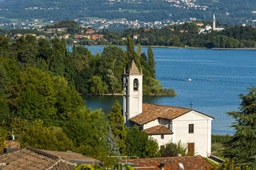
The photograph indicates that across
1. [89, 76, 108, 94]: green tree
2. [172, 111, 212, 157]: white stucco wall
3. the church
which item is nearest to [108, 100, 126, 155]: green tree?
the church

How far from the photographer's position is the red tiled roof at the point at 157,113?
22000 millimetres

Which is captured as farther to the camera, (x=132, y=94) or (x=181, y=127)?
(x=132, y=94)

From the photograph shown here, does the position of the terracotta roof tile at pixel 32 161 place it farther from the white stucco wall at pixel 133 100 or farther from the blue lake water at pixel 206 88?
the blue lake water at pixel 206 88

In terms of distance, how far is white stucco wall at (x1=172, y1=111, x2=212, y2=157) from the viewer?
21891 millimetres

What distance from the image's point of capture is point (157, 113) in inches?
890

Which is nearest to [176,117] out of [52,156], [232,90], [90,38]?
[52,156]

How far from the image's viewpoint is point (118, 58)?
5228 cm

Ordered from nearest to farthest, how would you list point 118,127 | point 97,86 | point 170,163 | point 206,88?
point 170,163 → point 118,127 → point 97,86 → point 206,88

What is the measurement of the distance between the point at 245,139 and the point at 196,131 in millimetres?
7394

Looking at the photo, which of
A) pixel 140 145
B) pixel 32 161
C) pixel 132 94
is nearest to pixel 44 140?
pixel 140 145

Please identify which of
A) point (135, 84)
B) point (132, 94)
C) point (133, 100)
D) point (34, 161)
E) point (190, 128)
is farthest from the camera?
point (135, 84)

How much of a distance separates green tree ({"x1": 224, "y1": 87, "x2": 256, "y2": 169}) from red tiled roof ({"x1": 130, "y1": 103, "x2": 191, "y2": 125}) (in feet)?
21.7

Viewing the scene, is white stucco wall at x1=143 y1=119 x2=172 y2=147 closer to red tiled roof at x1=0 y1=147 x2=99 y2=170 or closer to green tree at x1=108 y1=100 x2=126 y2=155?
green tree at x1=108 y1=100 x2=126 y2=155

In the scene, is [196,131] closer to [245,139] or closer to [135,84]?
[135,84]
